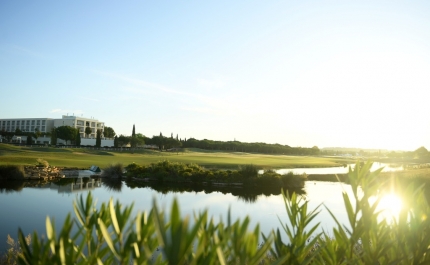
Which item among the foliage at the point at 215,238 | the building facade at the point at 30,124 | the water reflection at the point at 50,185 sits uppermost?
the building facade at the point at 30,124

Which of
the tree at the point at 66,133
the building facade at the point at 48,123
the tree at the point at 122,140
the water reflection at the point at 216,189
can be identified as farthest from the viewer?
the building facade at the point at 48,123

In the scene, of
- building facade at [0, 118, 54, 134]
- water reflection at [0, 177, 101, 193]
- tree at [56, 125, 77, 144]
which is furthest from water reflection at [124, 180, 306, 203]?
building facade at [0, 118, 54, 134]

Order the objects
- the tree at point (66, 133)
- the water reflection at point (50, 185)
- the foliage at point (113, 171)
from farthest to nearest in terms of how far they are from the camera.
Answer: the tree at point (66, 133)
the foliage at point (113, 171)
the water reflection at point (50, 185)

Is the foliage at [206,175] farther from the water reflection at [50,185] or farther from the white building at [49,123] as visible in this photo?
the white building at [49,123]

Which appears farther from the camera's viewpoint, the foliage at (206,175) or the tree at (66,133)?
the tree at (66,133)

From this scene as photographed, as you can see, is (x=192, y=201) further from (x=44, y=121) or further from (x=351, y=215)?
(x=44, y=121)

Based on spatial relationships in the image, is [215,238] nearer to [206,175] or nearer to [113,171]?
[206,175]

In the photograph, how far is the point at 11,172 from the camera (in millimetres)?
27641

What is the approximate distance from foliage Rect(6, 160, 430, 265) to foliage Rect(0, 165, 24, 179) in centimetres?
3042

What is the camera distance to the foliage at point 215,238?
81 centimetres

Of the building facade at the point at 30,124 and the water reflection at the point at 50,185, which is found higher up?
the building facade at the point at 30,124

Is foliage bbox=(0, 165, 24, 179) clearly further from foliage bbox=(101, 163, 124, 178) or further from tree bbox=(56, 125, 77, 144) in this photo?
tree bbox=(56, 125, 77, 144)

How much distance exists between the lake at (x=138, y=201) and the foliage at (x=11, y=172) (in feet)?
9.15

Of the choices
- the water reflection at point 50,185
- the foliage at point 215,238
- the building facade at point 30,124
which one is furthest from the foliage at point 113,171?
the building facade at point 30,124
